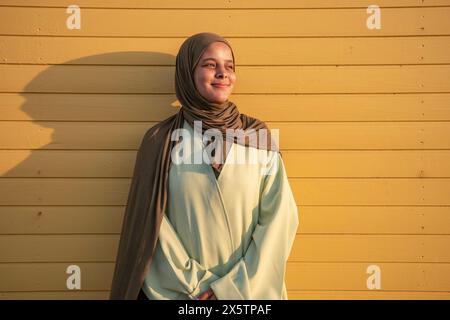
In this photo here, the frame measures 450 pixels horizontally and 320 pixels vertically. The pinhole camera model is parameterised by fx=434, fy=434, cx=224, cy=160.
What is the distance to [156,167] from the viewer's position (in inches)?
83.0

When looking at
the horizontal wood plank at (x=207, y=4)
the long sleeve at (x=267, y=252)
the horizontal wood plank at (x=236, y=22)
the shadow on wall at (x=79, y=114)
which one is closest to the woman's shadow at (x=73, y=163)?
the shadow on wall at (x=79, y=114)

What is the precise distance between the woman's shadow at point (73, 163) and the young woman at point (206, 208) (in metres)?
0.36

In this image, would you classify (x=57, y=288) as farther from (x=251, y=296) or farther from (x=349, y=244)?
(x=349, y=244)

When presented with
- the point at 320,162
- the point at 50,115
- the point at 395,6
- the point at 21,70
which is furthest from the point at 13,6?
the point at 395,6

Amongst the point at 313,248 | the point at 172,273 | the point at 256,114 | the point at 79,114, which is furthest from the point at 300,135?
the point at 79,114

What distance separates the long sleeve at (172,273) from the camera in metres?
2.00

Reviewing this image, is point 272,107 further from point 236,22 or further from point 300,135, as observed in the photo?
point 236,22

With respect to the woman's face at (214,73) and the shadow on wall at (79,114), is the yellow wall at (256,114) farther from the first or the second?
the woman's face at (214,73)

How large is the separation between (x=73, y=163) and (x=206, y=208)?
0.90 meters

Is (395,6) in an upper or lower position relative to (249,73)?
upper

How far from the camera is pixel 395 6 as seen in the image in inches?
97.7

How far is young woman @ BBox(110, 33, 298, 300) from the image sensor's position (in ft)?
6.64

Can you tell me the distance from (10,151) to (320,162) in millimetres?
1762

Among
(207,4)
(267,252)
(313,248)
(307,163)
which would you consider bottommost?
(313,248)
